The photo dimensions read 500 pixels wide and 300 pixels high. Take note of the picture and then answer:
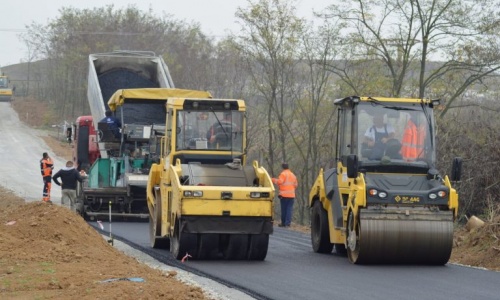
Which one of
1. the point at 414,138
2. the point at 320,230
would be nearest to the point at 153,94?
the point at 320,230

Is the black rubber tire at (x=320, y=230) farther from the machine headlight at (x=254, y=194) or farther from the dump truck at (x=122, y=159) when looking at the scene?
the dump truck at (x=122, y=159)

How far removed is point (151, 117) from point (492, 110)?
12598 millimetres

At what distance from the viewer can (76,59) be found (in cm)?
5856

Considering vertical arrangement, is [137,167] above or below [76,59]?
below

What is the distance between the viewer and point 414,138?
1416cm

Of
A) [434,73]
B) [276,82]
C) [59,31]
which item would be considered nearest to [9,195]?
[276,82]

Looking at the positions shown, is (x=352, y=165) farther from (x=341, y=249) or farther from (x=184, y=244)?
(x=184, y=244)

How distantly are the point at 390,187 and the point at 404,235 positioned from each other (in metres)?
0.82

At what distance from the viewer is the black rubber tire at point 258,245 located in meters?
14.0

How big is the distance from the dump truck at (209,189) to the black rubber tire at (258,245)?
15mm

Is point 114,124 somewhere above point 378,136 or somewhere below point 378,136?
above

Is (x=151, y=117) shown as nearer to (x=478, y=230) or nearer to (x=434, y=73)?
(x=478, y=230)

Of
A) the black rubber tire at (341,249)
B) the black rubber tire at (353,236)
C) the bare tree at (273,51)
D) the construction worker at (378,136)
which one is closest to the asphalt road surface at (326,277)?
the black rubber tire at (353,236)

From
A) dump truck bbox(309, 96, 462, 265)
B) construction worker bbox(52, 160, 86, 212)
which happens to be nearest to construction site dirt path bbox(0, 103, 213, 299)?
dump truck bbox(309, 96, 462, 265)
